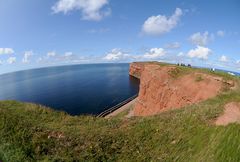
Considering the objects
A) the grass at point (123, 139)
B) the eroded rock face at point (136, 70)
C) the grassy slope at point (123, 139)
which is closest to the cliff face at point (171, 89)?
the grass at point (123, 139)

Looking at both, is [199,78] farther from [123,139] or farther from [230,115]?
[123,139]

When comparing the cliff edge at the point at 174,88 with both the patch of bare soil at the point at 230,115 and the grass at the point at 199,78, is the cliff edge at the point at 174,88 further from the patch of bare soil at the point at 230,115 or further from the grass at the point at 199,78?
the patch of bare soil at the point at 230,115

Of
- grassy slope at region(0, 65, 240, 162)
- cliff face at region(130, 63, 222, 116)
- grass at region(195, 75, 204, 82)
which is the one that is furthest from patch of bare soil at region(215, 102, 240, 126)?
grass at region(195, 75, 204, 82)

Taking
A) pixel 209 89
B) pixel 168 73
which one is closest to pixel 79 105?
pixel 168 73

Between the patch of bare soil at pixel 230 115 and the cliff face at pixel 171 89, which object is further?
the cliff face at pixel 171 89

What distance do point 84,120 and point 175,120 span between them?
829 centimetres

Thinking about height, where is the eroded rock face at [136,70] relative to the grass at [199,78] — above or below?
below

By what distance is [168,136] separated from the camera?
1592cm

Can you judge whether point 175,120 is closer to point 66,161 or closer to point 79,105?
point 66,161

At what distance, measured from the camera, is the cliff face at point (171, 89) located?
38287 millimetres

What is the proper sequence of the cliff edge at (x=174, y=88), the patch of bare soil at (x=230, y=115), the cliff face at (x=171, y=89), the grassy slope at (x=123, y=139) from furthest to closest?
1. the cliff face at (x=171, y=89)
2. the cliff edge at (x=174, y=88)
3. the patch of bare soil at (x=230, y=115)
4. the grassy slope at (x=123, y=139)

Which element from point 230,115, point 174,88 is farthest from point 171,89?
point 230,115

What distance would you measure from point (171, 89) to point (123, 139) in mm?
33370

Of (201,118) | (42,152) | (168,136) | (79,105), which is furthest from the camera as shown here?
(79,105)
